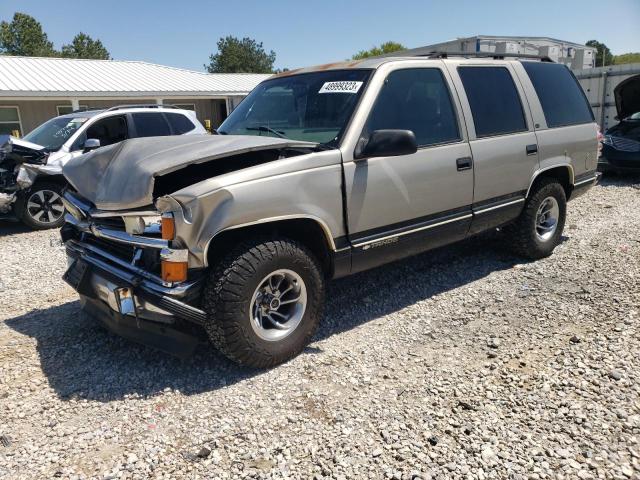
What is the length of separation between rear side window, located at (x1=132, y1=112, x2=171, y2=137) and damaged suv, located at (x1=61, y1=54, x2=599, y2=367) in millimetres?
4720

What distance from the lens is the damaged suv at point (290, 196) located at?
303cm

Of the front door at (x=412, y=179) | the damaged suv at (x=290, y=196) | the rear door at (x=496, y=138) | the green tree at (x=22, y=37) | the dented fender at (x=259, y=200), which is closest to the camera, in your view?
the dented fender at (x=259, y=200)

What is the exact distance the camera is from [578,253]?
563 cm

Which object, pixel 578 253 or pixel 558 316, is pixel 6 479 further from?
pixel 578 253

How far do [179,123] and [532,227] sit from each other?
663 cm

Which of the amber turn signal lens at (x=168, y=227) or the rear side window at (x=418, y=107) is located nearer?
the amber turn signal lens at (x=168, y=227)

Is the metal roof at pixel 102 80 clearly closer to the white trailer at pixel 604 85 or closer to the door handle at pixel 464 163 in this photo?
the white trailer at pixel 604 85

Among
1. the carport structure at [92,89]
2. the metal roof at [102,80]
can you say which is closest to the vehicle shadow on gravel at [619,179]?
the carport structure at [92,89]

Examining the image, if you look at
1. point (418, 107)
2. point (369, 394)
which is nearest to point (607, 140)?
point (418, 107)

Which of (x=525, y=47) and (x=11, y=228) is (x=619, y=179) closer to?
(x=525, y=47)

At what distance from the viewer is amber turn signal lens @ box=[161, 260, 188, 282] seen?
2934mm

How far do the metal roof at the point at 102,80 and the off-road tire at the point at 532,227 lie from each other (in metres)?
19.0

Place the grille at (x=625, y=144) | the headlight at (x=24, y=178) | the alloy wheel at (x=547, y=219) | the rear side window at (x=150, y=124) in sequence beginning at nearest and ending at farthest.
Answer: the alloy wheel at (x=547, y=219)
the headlight at (x=24, y=178)
the rear side window at (x=150, y=124)
the grille at (x=625, y=144)

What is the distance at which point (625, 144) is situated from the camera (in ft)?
34.1
